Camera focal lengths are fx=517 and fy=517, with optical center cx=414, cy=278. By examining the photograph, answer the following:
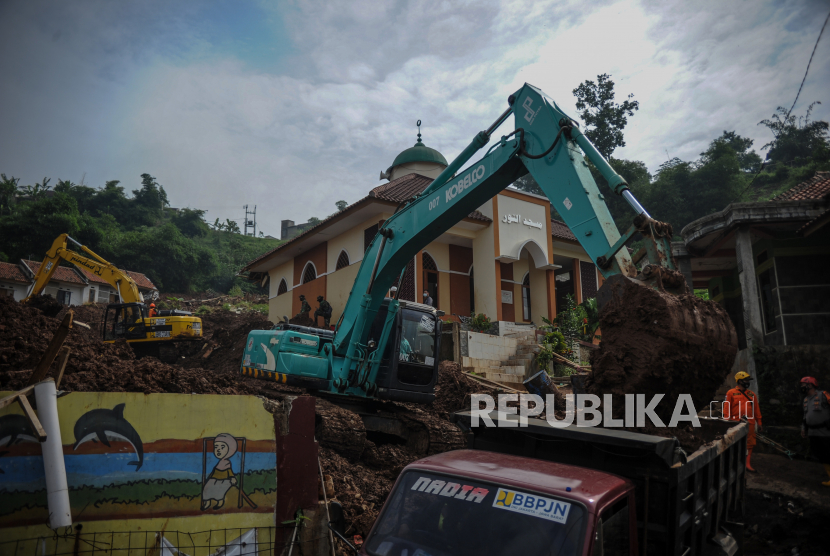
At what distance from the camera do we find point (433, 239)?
811 cm

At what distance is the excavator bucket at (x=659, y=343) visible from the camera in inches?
154

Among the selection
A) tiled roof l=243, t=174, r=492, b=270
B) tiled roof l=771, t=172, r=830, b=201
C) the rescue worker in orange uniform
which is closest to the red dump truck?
the rescue worker in orange uniform

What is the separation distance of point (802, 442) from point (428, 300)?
1032 centimetres

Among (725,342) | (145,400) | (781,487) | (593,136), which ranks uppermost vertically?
(593,136)

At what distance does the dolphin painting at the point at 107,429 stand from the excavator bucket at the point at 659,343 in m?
3.63

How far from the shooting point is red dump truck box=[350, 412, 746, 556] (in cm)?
272

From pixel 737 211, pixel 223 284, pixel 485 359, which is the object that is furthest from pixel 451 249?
pixel 223 284

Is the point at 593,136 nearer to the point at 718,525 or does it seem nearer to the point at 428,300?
the point at 428,300

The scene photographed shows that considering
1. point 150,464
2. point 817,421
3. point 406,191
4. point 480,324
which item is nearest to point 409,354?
point 150,464

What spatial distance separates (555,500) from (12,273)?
144ft

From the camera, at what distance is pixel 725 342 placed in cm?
435

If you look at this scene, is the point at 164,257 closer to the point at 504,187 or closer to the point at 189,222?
the point at 189,222

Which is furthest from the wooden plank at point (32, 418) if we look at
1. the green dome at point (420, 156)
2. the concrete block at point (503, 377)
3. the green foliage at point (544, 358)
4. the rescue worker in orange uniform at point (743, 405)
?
the green dome at point (420, 156)

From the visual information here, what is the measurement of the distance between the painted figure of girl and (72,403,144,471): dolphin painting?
531mm
